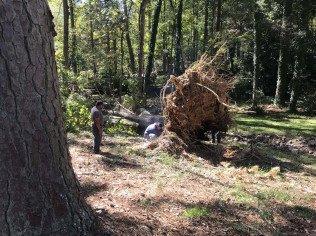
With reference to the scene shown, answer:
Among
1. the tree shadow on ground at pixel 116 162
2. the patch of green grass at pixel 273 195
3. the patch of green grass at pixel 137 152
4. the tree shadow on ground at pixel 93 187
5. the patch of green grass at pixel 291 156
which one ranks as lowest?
the patch of green grass at pixel 291 156

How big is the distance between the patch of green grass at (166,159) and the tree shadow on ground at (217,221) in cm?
342

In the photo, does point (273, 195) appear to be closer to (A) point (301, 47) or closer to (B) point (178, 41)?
(A) point (301, 47)

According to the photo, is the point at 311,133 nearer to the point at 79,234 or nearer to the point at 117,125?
the point at 117,125

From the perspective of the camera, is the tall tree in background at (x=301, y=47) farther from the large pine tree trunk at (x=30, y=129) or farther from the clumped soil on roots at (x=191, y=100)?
the large pine tree trunk at (x=30, y=129)

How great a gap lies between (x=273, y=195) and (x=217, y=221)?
2.62m

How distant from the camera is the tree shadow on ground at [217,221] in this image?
20.0 ft

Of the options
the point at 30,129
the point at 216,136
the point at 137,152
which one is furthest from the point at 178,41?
the point at 30,129

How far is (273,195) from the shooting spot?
925cm

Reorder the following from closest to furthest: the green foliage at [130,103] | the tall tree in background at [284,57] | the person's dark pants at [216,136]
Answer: the person's dark pants at [216,136]
the green foliage at [130,103]
the tall tree in background at [284,57]

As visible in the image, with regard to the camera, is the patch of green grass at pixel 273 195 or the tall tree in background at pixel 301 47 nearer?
the patch of green grass at pixel 273 195

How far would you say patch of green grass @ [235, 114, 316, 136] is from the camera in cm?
1936

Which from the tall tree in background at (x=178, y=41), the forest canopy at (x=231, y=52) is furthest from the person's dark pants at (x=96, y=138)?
the tall tree in background at (x=178, y=41)

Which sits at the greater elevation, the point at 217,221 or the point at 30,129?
the point at 30,129

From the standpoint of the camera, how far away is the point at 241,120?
23.0m
